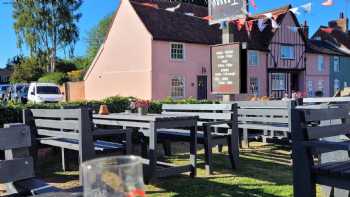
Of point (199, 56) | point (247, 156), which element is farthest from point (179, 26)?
point (247, 156)

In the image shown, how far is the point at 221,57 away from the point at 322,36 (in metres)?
37.3

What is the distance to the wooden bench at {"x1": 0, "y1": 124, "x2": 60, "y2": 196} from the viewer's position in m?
2.91

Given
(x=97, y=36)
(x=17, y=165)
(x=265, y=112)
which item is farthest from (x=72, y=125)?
(x=97, y=36)

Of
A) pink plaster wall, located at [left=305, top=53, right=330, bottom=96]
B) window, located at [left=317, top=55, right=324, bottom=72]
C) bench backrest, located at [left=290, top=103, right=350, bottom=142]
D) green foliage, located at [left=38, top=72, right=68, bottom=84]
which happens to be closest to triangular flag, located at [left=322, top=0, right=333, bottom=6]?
bench backrest, located at [left=290, top=103, right=350, bottom=142]

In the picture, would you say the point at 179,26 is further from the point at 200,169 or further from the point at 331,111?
the point at 331,111

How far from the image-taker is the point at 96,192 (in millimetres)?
1457

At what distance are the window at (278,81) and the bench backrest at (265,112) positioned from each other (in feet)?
84.0

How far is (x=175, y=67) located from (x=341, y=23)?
27783mm

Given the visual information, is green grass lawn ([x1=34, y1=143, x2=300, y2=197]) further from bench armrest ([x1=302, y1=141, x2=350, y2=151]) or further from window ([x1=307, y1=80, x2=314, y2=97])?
window ([x1=307, y1=80, x2=314, y2=97])

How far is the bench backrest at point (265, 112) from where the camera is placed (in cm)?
746

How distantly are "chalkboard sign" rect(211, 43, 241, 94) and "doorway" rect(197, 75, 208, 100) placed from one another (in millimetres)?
18384

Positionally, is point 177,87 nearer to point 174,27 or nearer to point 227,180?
point 174,27

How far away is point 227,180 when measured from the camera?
570 cm

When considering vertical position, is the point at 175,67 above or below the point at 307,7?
below
